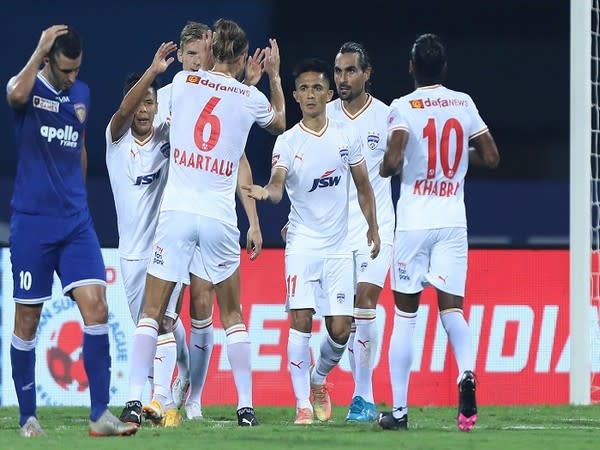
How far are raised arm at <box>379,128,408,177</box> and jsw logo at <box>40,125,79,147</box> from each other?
1567mm

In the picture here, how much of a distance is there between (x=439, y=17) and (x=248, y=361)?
823 centimetres

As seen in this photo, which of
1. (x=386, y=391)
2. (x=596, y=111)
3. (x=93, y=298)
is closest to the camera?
(x=93, y=298)

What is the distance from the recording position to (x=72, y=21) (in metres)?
14.9

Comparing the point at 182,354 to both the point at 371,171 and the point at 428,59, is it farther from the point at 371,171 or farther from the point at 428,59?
the point at 428,59

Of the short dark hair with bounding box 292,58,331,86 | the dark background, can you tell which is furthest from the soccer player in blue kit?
the dark background

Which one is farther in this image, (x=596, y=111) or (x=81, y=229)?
(x=596, y=111)

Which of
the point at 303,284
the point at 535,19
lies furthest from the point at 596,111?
the point at 535,19

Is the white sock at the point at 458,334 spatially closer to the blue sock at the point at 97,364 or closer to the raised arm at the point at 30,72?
the blue sock at the point at 97,364

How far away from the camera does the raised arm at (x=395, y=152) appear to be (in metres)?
7.89

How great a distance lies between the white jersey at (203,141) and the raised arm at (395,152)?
0.82 metres

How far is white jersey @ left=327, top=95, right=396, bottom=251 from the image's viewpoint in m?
9.55

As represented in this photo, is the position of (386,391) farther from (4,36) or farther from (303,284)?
(4,36)

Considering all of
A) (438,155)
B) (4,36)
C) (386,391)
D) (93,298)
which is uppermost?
(4,36)

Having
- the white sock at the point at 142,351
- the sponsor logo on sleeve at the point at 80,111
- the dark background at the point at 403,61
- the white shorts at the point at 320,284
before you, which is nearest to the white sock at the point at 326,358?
the white shorts at the point at 320,284
